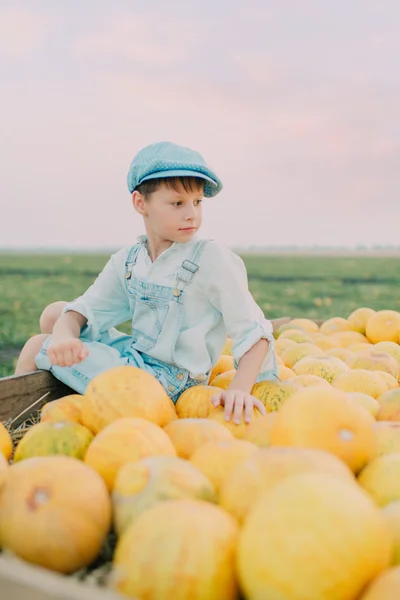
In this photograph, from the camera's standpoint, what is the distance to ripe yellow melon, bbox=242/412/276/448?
2.33 meters

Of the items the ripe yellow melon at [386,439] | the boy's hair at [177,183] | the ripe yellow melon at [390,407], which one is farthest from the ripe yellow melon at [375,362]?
the ripe yellow melon at [386,439]

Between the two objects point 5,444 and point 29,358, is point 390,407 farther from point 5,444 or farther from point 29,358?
point 29,358

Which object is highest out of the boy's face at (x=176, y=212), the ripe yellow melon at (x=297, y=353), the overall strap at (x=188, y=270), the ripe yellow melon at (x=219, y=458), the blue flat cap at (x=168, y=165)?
the blue flat cap at (x=168, y=165)

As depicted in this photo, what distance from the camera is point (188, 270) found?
11.3 feet

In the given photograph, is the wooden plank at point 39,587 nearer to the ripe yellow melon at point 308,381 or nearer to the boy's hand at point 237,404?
the boy's hand at point 237,404

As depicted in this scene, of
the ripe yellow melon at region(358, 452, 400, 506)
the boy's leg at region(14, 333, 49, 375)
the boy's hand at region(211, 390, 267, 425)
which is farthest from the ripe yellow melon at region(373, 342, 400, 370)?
the ripe yellow melon at region(358, 452, 400, 506)

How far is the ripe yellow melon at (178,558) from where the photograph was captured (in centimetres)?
135

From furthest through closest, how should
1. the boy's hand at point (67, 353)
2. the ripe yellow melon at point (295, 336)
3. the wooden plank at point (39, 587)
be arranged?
the ripe yellow melon at point (295, 336)
the boy's hand at point (67, 353)
the wooden plank at point (39, 587)

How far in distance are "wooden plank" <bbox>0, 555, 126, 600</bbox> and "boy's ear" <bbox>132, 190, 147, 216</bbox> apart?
2.47 m

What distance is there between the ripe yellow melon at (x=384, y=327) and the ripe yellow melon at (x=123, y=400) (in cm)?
332

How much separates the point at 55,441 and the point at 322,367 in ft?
7.23

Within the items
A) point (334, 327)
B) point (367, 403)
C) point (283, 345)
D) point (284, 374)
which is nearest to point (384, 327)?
point (334, 327)

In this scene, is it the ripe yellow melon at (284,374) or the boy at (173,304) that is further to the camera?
the ripe yellow melon at (284,374)

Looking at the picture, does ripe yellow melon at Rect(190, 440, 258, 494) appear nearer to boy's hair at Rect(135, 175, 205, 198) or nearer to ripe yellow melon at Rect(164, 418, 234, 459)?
ripe yellow melon at Rect(164, 418, 234, 459)
